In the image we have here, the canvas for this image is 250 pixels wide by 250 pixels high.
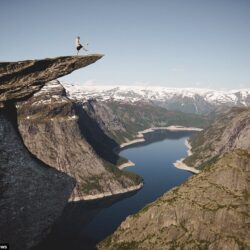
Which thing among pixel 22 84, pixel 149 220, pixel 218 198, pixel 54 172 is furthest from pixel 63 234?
pixel 22 84

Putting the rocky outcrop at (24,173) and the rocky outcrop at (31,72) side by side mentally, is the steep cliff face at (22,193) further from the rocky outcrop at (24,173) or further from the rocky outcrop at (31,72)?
the rocky outcrop at (31,72)

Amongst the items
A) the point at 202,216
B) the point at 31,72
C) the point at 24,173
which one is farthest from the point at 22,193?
the point at 202,216

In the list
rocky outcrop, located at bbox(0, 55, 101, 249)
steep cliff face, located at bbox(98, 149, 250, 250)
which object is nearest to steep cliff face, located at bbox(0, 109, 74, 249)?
rocky outcrop, located at bbox(0, 55, 101, 249)

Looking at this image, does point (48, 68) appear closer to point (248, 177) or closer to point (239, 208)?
point (239, 208)

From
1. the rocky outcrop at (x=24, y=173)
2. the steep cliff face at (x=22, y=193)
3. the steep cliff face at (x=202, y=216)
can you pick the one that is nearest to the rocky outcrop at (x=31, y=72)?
the rocky outcrop at (x=24, y=173)

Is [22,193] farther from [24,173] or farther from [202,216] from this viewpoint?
[202,216]

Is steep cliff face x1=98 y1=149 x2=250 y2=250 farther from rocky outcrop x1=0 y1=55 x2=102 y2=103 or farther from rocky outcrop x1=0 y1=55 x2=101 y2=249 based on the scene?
rocky outcrop x1=0 y1=55 x2=102 y2=103
